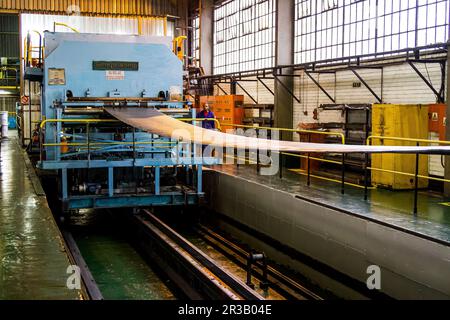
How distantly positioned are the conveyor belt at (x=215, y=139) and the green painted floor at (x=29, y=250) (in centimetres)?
225

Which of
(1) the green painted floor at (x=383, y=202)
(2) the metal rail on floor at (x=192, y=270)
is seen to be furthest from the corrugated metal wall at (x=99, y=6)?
(2) the metal rail on floor at (x=192, y=270)

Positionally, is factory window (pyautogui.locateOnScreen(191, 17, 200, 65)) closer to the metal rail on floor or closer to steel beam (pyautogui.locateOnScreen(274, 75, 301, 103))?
steel beam (pyautogui.locateOnScreen(274, 75, 301, 103))

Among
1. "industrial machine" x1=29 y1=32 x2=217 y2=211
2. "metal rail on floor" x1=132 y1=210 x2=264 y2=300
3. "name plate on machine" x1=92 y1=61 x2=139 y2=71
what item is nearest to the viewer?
"metal rail on floor" x1=132 y1=210 x2=264 y2=300

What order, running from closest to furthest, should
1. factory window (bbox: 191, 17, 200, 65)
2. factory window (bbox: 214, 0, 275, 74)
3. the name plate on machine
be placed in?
the name plate on machine, factory window (bbox: 214, 0, 275, 74), factory window (bbox: 191, 17, 200, 65)

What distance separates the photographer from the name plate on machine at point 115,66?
40.1ft

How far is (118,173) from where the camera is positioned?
41.9ft

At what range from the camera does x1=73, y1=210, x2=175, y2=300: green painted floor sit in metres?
9.00

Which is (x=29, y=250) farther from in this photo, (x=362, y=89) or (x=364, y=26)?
(x=364, y=26)

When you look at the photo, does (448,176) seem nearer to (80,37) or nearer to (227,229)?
(227,229)

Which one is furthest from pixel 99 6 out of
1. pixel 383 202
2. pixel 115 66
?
pixel 383 202

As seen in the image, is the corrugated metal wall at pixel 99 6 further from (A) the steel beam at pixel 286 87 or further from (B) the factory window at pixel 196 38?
(A) the steel beam at pixel 286 87

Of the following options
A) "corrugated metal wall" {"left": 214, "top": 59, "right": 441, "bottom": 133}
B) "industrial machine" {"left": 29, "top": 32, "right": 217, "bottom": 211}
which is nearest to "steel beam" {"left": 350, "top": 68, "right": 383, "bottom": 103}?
"corrugated metal wall" {"left": 214, "top": 59, "right": 441, "bottom": 133}
